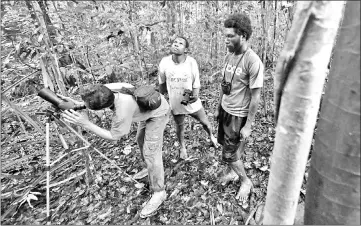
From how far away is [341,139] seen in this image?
759 millimetres

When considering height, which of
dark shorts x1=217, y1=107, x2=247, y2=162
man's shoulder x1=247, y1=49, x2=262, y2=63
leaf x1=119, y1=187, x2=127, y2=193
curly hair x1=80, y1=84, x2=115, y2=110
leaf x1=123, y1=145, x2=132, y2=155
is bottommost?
leaf x1=119, y1=187, x2=127, y2=193

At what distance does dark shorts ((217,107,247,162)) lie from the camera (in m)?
2.36

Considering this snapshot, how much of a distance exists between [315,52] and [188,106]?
2332 millimetres

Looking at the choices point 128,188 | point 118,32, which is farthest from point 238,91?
point 118,32

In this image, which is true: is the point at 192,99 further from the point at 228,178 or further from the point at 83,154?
the point at 83,154

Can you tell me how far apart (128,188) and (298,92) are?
2.66 meters

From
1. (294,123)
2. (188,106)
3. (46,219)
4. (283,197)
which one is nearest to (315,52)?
(294,123)

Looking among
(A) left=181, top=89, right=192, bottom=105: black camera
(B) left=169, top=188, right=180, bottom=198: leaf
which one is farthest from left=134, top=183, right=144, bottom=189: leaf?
(A) left=181, top=89, right=192, bottom=105: black camera

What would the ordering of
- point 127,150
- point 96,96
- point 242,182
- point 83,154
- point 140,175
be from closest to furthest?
point 96,96
point 242,182
point 83,154
point 140,175
point 127,150

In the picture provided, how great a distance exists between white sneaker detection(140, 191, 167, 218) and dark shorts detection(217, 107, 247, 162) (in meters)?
0.83

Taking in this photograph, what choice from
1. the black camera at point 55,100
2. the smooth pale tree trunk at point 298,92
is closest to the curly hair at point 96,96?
the black camera at point 55,100

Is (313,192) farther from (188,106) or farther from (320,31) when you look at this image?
(188,106)

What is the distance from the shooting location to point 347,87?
→ 0.71 metres

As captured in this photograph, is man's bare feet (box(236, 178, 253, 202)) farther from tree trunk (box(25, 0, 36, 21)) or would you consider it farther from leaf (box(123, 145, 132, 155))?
tree trunk (box(25, 0, 36, 21))
